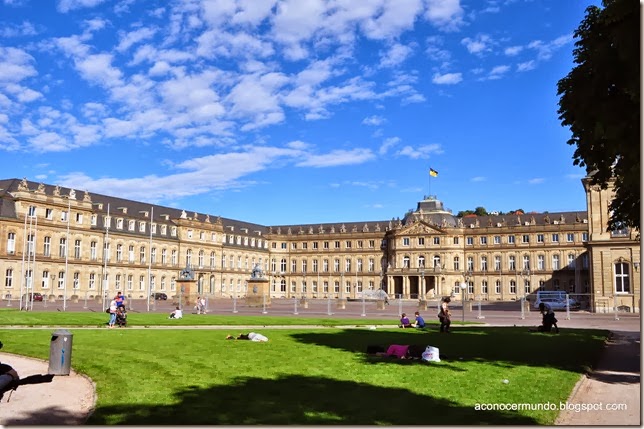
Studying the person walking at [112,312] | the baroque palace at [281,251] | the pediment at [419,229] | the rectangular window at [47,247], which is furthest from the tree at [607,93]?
the pediment at [419,229]

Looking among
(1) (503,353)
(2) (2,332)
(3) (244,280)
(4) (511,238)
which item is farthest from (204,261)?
(1) (503,353)

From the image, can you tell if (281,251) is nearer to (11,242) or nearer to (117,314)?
(11,242)

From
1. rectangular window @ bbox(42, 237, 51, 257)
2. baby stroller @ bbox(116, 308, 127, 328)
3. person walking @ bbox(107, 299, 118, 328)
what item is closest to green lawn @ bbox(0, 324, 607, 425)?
person walking @ bbox(107, 299, 118, 328)

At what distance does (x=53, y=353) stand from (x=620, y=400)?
12.0 metres

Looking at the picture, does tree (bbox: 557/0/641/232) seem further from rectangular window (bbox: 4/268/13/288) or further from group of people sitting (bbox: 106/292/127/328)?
rectangular window (bbox: 4/268/13/288)

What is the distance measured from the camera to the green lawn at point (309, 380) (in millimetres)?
8930

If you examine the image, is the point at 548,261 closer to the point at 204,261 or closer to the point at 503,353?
the point at 204,261

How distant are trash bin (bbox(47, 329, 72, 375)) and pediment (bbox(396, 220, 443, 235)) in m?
96.0

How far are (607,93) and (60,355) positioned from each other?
13609 millimetres

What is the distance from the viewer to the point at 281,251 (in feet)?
406

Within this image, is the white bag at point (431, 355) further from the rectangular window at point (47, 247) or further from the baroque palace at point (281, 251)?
the rectangular window at point (47, 247)

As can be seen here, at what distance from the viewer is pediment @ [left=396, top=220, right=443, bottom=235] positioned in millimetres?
105688

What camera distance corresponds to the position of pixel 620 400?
35.5 ft

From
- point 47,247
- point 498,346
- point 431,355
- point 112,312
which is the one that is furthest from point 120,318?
point 47,247
